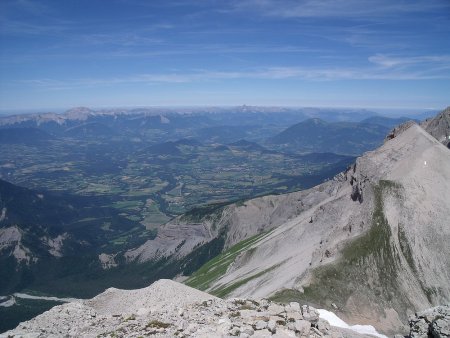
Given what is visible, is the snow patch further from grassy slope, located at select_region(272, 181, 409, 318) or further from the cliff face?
grassy slope, located at select_region(272, 181, 409, 318)

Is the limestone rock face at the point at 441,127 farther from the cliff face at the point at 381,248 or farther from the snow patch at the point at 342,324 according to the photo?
the snow patch at the point at 342,324

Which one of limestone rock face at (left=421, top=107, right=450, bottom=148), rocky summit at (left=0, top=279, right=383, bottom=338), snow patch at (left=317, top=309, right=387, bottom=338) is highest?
limestone rock face at (left=421, top=107, right=450, bottom=148)

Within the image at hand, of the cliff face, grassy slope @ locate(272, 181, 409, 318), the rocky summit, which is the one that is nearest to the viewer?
the rocky summit

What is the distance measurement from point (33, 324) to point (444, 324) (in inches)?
1521

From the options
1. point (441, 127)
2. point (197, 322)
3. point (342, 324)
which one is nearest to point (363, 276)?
point (342, 324)

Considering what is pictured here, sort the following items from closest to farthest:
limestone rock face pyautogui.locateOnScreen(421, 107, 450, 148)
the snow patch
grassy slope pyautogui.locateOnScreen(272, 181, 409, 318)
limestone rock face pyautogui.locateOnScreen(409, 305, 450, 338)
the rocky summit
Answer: the rocky summit < limestone rock face pyautogui.locateOnScreen(409, 305, 450, 338) < the snow patch < grassy slope pyautogui.locateOnScreen(272, 181, 409, 318) < limestone rock face pyautogui.locateOnScreen(421, 107, 450, 148)

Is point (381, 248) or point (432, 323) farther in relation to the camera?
point (381, 248)

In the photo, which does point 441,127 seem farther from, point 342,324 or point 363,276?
point 342,324

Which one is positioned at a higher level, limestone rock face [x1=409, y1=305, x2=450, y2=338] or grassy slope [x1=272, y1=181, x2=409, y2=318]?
limestone rock face [x1=409, y1=305, x2=450, y2=338]

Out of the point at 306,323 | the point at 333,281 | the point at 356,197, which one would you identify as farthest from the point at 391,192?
the point at 306,323

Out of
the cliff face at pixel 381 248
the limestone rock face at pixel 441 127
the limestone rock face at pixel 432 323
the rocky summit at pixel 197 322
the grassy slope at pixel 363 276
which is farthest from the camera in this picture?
the limestone rock face at pixel 441 127

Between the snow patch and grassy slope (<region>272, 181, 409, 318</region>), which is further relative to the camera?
grassy slope (<region>272, 181, 409, 318</region>)

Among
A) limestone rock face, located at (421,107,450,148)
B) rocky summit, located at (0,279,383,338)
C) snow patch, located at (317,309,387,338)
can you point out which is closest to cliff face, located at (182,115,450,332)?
snow patch, located at (317,309,387,338)

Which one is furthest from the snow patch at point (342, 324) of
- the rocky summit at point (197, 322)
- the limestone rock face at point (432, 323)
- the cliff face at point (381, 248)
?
the limestone rock face at point (432, 323)
